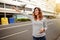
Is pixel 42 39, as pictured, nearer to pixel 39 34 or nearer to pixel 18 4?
pixel 39 34

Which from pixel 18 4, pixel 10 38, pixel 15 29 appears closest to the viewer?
pixel 10 38

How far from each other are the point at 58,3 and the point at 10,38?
1952 cm

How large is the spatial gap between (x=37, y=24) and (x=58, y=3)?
816 inches

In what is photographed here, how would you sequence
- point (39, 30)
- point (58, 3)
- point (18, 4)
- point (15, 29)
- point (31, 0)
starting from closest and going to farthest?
point (39, 30)
point (15, 29)
point (18, 4)
point (31, 0)
point (58, 3)

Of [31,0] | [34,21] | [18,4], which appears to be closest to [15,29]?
[34,21]

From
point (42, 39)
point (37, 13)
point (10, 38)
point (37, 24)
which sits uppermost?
point (37, 13)

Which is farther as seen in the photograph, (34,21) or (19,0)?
(19,0)

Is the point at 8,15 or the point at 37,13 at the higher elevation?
the point at 37,13

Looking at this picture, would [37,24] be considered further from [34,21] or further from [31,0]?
[31,0]

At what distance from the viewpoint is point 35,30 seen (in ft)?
8.96

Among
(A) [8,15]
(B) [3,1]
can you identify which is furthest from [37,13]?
(A) [8,15]

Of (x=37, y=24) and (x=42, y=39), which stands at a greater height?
(x=37, y=24)

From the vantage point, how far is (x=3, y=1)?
20.6ft

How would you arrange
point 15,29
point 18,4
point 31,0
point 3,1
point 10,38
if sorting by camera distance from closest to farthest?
point 10,38, point 15,29, point 3,1, point 18,4, point 31,0
